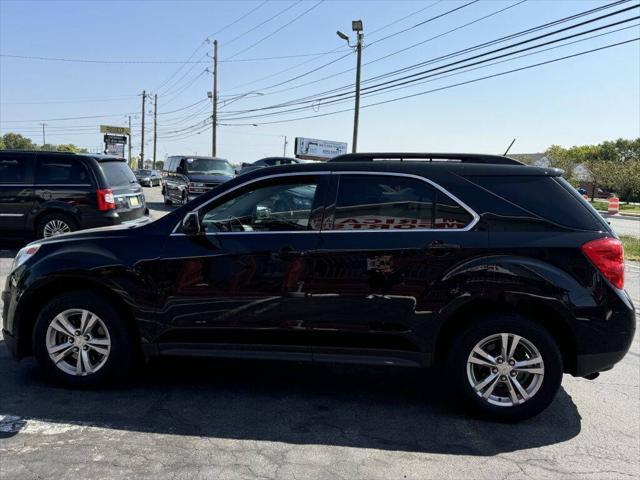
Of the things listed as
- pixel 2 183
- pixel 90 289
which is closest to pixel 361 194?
pixel 90 289

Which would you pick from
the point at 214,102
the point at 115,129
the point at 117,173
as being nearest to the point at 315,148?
the point at 214,102

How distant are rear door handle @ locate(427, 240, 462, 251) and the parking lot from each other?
4.08ft

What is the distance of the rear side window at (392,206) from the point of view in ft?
13.1

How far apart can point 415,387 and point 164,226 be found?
243 cm

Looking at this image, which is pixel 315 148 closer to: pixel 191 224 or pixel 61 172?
pixel 61 172

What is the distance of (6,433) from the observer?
11.6 ft

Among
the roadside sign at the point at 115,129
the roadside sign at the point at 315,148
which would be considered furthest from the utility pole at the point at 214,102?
the roadside sign at the point at 115,129

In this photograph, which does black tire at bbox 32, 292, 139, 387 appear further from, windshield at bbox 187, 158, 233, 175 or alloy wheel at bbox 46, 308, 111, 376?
windshield at bbox 187, 158, 233, 175

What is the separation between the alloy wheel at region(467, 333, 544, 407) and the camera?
12.8ft

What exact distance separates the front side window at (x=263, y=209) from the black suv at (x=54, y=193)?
20.5 ft

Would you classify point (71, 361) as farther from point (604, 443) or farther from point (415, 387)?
point (604, 443)

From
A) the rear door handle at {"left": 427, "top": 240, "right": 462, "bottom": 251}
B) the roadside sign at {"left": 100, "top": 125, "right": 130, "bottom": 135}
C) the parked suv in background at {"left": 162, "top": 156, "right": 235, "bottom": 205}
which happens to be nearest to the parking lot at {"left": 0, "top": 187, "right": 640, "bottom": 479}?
the rear door handle at {"left": 427, "top": 240, "right": 462, "bottom": 251}

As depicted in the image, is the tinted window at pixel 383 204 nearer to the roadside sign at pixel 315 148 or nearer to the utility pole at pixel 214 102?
the utility pole at pixel 214 102

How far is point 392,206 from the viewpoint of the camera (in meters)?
4.07
